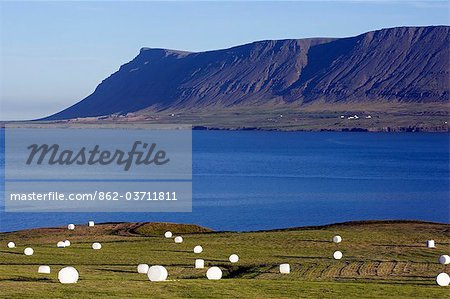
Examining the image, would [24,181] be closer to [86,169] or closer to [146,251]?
[86,169]

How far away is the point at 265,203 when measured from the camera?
114500mm

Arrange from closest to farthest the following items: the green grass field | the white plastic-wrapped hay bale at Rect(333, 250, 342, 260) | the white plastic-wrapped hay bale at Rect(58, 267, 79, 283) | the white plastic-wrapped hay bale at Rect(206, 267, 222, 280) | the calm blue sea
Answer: the green grass field → the white plastic-wrapped hay bale at Rect(58, 267, 79, 283) → the white plastic-wrapped hay bale at Rect(206, 267, 222, 280) → the white plastic-wrapped hay bale at Rect(333, 250, 342, 260) → the calm blue sea

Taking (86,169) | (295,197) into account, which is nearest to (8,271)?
(295,197)

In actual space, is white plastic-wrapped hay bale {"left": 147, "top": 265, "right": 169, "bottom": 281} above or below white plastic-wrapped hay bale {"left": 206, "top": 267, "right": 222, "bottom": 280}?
below

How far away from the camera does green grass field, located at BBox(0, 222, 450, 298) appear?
89.4ft

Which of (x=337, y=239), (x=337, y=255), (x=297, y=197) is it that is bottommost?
(x=337, y=255)

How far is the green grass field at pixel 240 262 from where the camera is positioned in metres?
27.2

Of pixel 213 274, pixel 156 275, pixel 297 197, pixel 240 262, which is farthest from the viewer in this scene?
pixel 297 197

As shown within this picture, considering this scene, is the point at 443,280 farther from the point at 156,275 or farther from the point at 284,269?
the point at 156,275

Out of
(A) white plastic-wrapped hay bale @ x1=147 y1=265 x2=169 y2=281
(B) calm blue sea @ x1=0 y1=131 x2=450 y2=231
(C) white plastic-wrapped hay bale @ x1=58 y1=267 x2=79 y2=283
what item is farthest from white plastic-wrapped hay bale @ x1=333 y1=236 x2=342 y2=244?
(B) calm blue sea @ x1=0 y1=131 x2=450 y2=231

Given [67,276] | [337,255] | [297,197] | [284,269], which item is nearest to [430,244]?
[337,255]

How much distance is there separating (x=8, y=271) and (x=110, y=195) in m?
85.4

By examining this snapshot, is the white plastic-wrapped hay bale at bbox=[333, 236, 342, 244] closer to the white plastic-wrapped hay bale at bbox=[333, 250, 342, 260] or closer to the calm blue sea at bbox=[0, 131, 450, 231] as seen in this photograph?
the white plastic-wrapped hay bale at bbox=[333, 250, 342, 260]

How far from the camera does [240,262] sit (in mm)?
39312
